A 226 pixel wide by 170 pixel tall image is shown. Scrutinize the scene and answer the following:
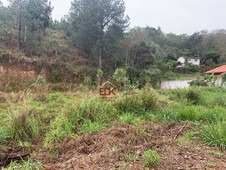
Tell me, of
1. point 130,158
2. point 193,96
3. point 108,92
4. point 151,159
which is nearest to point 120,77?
point 108,92

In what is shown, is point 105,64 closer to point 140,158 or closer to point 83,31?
point 83,31

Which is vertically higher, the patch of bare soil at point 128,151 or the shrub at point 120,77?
the shrub at point 120,77

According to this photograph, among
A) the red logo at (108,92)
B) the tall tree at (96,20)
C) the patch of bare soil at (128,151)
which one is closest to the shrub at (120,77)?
the red logo at (108,92)

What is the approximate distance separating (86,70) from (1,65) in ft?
21.4

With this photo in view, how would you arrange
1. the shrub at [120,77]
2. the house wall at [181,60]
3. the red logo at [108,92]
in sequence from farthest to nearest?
the house wall at [181,60] < the shrub at [120,77] < the red logo at [108,92]

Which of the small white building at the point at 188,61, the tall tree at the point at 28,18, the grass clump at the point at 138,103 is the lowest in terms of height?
the grass clump at the point at 138,103

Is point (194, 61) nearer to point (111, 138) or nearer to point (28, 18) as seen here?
point (28, 18)

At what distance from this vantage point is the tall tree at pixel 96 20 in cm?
1805

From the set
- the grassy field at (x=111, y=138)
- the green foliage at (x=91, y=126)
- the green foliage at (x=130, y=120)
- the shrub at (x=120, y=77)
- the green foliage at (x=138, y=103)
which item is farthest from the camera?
the shrub at (x=120, y=77)

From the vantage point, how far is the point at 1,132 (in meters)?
3.47

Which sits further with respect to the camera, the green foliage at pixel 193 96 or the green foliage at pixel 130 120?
the green foliage at pixel 193 96

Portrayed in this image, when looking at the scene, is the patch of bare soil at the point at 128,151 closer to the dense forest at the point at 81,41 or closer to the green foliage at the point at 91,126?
the green foliage at the point at 91,126

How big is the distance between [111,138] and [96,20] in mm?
16349

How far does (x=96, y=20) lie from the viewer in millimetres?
18156
